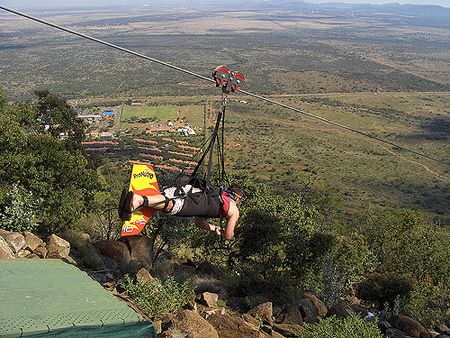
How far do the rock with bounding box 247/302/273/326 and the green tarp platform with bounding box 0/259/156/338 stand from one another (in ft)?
11.2

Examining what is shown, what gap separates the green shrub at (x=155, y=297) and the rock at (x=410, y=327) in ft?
17.9

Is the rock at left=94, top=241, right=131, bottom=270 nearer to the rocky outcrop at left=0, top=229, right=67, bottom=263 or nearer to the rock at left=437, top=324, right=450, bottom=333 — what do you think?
the rocky outcrop at left=0, top=229, right=67, bottom=263

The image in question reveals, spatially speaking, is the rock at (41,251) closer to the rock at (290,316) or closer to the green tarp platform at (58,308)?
the green tarp platform at (58,308)

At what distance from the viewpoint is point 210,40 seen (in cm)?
18400

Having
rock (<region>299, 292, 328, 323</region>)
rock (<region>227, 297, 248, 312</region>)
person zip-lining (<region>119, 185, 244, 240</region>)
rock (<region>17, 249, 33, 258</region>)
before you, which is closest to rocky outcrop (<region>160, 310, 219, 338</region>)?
person zip-lining (<region>119, 185, 244, 240</region>)

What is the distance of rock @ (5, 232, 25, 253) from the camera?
356 inches

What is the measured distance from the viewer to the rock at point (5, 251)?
8.20 m

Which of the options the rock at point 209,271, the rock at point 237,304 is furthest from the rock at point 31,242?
the rock at point 209,271

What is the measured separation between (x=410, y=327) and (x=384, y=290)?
3.42 m

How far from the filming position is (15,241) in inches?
361

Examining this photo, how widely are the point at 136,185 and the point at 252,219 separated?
27.9 feet

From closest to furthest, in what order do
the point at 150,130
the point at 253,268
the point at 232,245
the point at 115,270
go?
the point at 115,270 < the point at 253,268 < the point at 232,245 < the point at 150,130

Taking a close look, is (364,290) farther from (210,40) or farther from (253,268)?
(210,40)

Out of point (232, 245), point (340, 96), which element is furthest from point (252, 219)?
point (340, 96)
